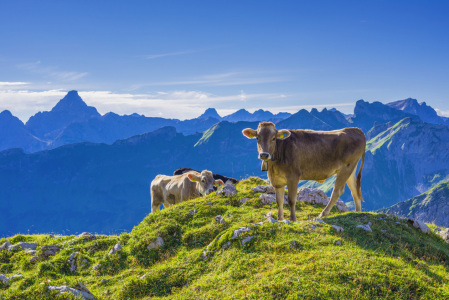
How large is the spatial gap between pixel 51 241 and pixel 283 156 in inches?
451

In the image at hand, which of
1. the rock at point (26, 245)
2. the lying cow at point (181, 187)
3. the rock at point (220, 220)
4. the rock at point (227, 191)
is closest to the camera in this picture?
the rock at point (220, 220)

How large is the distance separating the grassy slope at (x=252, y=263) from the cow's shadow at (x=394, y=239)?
0.04 m

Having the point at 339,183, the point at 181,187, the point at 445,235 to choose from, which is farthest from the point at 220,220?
the point at 181,187

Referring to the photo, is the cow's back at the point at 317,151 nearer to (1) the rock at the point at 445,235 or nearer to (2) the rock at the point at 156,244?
(1) the rock at the point at 445,235

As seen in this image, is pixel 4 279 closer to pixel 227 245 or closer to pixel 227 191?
pixel 227 245

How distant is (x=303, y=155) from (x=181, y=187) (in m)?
12.7

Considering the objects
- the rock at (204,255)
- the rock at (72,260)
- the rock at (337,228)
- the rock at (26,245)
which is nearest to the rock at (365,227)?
the rock at (337,228)

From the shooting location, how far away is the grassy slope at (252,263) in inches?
316

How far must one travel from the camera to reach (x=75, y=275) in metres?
12.1

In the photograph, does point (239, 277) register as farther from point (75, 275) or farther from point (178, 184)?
point (178, 184)

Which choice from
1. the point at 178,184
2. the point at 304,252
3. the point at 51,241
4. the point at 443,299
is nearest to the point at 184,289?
the point at 304,252

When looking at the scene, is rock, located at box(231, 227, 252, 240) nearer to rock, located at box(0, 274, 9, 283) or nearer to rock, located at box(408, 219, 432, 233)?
rock, located at box(408, 219, 432, 233)

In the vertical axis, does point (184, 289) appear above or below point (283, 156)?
below

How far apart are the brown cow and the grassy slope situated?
1.69 m
